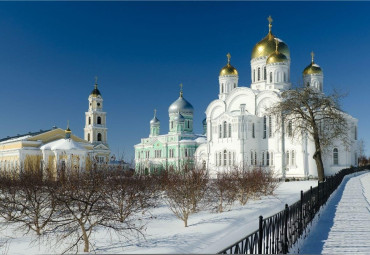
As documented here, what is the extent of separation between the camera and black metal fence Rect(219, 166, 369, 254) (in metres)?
5.06

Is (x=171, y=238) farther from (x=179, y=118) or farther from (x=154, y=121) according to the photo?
(x=154, y=121)

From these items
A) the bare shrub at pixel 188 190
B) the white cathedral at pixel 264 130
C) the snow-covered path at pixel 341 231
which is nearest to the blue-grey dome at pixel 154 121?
the white cathedral at pixel 264 130

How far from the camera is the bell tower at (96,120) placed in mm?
51703

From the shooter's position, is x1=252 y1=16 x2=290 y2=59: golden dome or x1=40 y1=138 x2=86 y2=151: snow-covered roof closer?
x1=40 y1=138 x2=86 y2=151: snow-covered roof

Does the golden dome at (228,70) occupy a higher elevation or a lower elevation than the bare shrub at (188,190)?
higher

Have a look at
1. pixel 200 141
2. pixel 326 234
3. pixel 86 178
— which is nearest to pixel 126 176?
pixel 86 178

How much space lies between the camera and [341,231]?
8938mm

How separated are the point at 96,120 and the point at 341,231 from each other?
151 ft

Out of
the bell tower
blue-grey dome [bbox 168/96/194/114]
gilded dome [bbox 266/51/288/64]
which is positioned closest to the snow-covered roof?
the bell tower

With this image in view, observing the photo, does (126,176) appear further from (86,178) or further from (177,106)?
(177,106)

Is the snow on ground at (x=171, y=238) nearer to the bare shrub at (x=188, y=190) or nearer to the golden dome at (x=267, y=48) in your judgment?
the bare shrub at (x=188, y=190)

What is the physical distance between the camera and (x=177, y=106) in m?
59.9

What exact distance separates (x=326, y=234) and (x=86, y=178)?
23.1 ft

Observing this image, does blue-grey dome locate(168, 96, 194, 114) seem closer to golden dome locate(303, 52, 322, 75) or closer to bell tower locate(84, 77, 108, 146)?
bell tower locate(84, 77, 108, 146)
